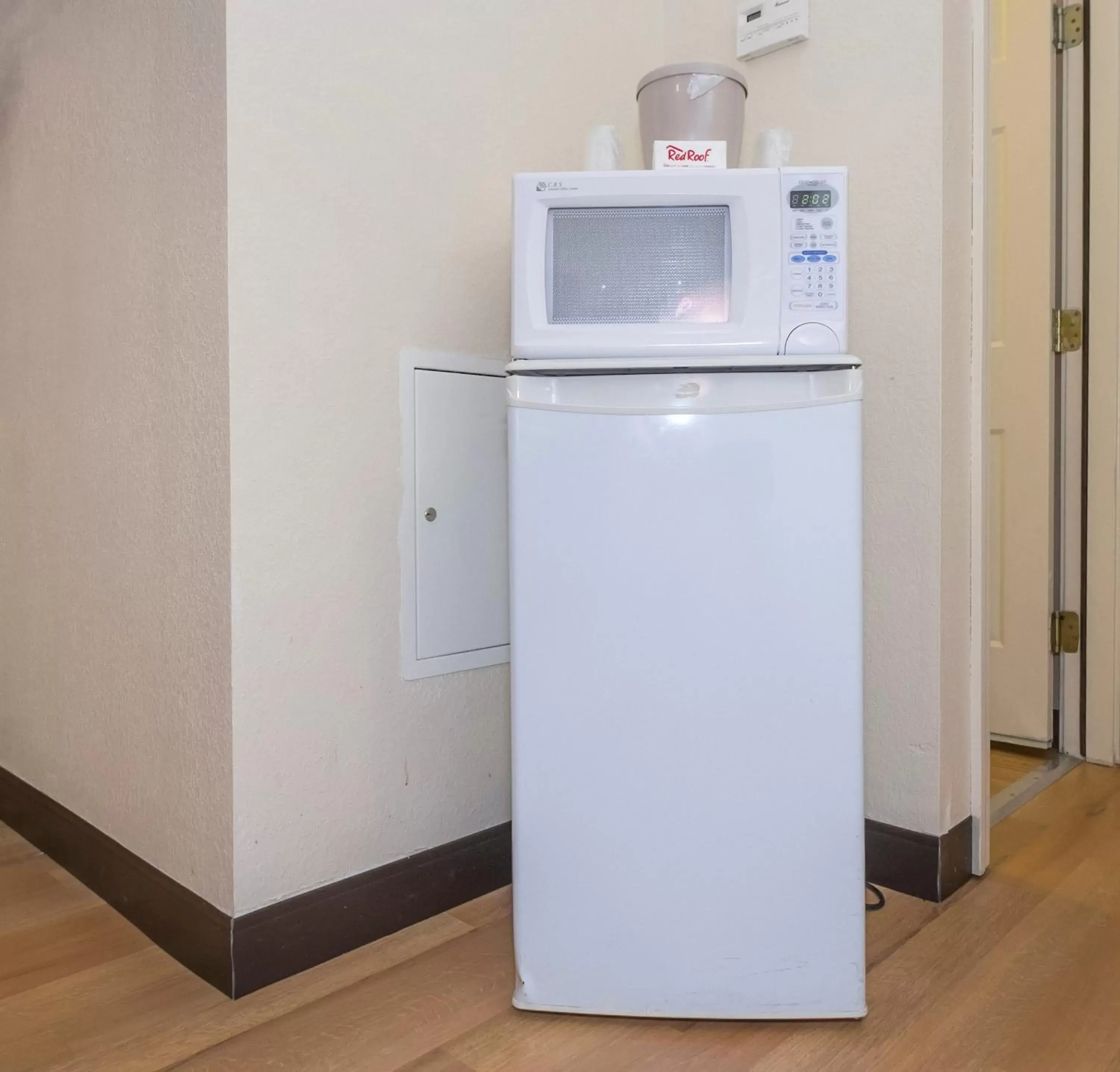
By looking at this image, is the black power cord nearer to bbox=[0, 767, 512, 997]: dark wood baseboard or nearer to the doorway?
→ bbox=[0, 767, 512, 997]: dark wood baseboard

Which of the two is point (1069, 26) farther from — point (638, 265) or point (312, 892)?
point (312, 892)

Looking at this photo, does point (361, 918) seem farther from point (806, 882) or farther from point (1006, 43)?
point (1006, 43)

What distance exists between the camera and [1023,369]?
2.16 m

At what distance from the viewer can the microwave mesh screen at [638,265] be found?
1.11 meters

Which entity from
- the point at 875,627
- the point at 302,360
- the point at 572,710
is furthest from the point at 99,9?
the point at 875,627

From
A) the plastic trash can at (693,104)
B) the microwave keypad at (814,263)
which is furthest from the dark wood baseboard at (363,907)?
the plastic trash can at (693,104)

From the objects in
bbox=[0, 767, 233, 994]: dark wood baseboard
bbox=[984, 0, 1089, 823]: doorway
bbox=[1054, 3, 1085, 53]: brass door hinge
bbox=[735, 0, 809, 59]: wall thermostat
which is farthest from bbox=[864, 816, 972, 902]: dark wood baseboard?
bbox=[1054, 3, 1085, 53]: brass door hinge

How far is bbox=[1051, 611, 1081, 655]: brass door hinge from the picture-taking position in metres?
2.11

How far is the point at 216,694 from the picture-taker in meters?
1.20

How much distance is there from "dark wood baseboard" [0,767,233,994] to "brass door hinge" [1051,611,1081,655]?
→ 192 cm

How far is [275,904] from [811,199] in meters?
1.16

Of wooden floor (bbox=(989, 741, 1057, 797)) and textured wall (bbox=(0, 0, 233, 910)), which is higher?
textured wall (bbox=(0, 0, 233, 910))

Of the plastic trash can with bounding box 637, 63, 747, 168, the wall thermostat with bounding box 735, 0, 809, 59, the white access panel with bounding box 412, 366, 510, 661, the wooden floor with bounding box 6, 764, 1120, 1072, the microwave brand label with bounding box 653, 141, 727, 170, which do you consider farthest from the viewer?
the wall thermostat with bounding box 735, 0, 809, 59

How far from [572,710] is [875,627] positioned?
0.65m
